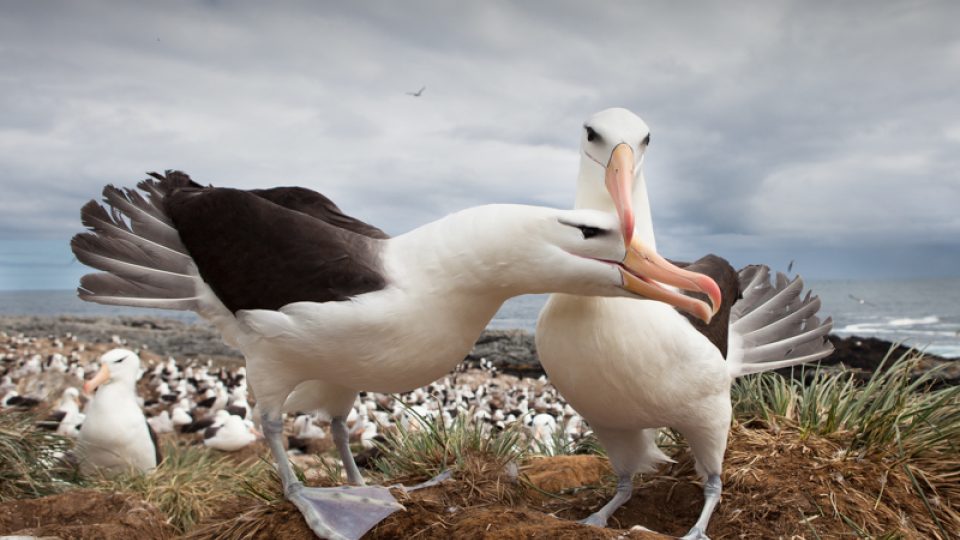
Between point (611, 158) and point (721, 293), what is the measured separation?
1.13m

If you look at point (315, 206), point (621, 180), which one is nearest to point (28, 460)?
point (315, 206)

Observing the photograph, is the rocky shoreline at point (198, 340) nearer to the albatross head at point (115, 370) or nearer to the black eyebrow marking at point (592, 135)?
the albatross head at point (115, 370)

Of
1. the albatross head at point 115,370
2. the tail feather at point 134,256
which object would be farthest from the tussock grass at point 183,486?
the tail feather at point 134,256

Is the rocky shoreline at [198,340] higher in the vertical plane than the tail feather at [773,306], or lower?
lower

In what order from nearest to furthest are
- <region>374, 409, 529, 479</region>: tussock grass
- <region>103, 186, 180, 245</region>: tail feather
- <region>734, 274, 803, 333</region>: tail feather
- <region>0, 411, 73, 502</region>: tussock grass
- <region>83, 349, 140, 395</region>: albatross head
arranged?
<region>103, 186, 180, 245</region>: tail feather, <region>374, 409, 529, 479</region>: tussock grass, <region>734, 274, 803, 333</region>: tail feather, <region>0, 411, 73, 502</region>: tussock grass, <region>83, 349, 140, 395</region>: albatross head

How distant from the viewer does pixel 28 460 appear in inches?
288

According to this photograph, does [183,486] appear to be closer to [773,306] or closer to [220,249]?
[220,249]

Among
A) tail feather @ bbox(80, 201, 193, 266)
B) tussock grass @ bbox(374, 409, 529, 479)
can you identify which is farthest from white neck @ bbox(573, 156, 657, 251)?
tail feather @ bbox(80, 201, 193, 266)

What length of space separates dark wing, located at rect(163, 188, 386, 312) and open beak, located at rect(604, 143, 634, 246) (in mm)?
1174

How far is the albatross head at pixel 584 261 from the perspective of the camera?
3633mm

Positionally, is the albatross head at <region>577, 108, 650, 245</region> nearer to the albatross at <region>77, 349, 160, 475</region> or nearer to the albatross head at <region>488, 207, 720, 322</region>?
the albatross head at <region>488, 207, 720, 322</region>

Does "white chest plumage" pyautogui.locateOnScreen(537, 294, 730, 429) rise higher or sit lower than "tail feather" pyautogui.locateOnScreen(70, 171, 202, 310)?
lower

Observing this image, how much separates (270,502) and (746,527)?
8.82ft

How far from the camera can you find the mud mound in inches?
209
